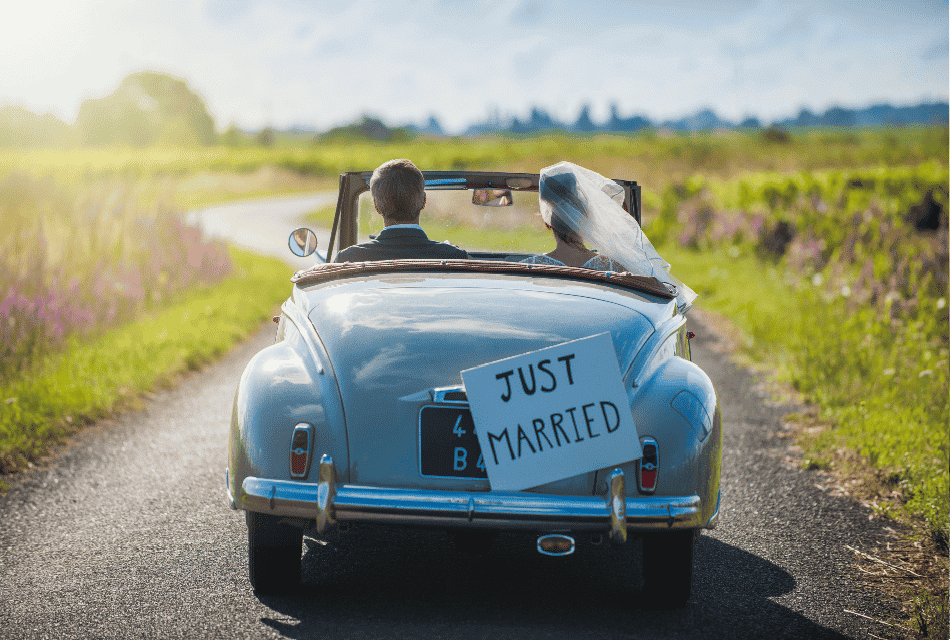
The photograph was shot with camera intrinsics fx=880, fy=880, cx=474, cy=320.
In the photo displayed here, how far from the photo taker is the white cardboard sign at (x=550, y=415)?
2963mm

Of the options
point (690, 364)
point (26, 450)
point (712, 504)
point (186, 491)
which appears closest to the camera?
point (712, 504)

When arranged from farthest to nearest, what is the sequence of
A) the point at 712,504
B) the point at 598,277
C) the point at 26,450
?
the point at 26,450 → the point at 598,277 → the point at 712,504

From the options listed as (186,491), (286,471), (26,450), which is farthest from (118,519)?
(286,471)

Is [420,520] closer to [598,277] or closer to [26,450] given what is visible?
[598,277]

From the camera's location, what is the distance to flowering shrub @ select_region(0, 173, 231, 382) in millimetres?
7629

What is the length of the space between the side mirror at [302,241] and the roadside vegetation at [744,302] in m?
0.39

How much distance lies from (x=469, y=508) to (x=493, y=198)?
2396mm

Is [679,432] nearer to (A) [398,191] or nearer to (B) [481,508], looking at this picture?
(B) [481,508]

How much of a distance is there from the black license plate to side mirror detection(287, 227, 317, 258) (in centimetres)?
181

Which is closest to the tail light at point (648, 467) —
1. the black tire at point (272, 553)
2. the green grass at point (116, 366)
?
the black tire at point (272, 553)

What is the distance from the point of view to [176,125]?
380 feet

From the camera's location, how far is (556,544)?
9.62 ft

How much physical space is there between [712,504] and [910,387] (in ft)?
13.2

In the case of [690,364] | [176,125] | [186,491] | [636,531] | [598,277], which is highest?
[176,125]
